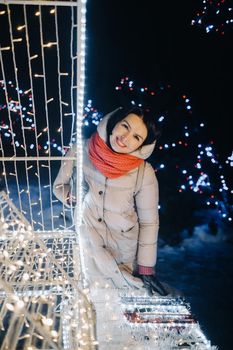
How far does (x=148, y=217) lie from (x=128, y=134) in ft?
2.87

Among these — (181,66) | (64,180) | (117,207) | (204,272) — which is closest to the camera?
(117,207)

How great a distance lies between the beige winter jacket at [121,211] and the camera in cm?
→ 315

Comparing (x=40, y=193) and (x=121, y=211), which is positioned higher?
(x=40, y=193)

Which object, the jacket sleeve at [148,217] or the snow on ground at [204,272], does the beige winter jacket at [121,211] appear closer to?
the jacket sleeve at [148,217]

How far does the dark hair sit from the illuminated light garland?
9.68 feet

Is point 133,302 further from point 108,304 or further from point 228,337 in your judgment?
point 228,337

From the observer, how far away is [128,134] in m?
2.88

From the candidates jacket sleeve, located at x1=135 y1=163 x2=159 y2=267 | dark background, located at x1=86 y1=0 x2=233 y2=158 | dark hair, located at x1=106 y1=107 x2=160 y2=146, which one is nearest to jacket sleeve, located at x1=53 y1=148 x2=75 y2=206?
dark hair, located at x1=106 y1=107 x2=160 y2=146

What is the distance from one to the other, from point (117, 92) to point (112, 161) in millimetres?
4401

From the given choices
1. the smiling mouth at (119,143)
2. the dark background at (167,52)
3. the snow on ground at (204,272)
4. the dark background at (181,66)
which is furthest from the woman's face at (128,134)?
the dark background at (167,52)

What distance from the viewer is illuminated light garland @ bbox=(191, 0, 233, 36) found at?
507 centimetres

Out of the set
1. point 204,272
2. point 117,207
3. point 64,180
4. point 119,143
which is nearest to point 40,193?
point 64,180

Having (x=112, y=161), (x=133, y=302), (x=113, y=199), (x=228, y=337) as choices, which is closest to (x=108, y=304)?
(x=133, y=302)

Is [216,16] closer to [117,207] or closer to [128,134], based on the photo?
[128,134]
